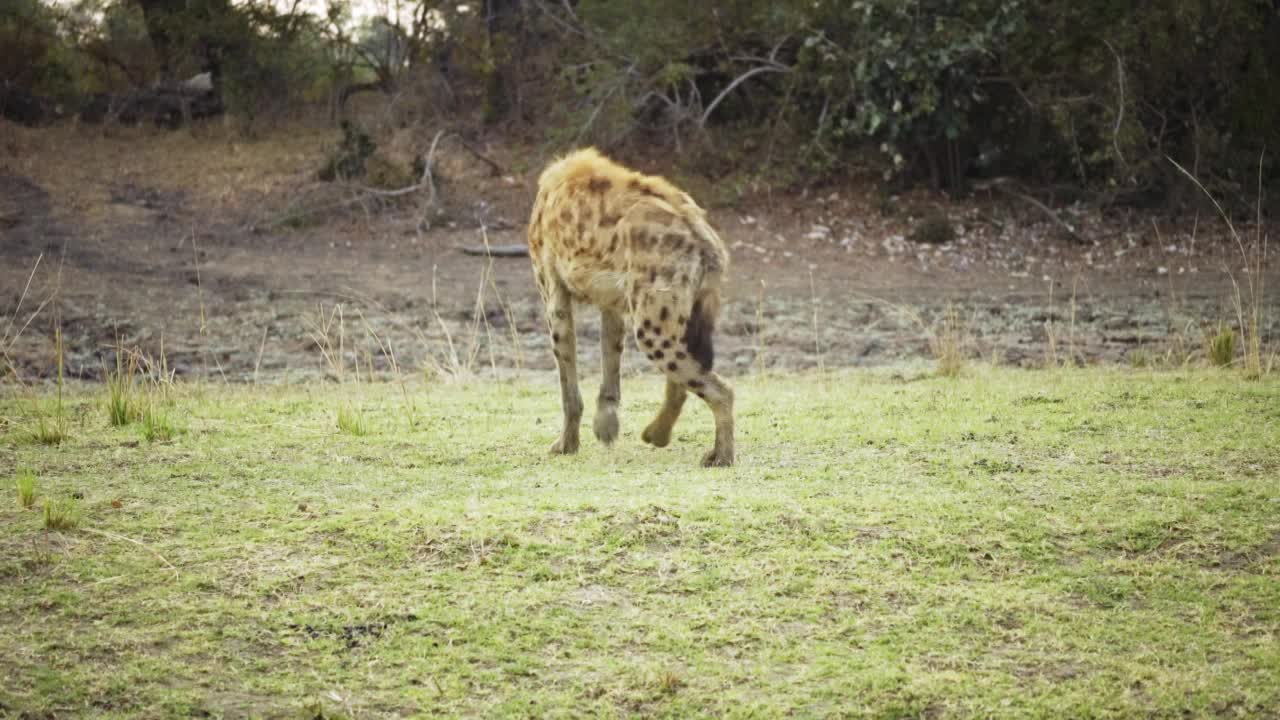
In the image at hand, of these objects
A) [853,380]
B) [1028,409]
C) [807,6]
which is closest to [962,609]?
[1028,409]

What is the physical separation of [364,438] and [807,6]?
32.8 ft

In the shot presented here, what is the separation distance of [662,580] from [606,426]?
7.16 feet

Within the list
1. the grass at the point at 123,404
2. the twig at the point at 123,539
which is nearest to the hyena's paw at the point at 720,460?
the twig at the point at 123,539

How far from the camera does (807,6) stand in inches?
587

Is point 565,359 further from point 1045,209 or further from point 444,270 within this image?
point 1045,209

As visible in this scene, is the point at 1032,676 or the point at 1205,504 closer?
the point at 1032,676

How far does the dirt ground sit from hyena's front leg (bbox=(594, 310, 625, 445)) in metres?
1.61

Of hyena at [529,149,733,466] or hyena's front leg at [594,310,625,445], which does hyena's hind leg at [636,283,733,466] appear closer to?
hyena at [529,149,733,466]

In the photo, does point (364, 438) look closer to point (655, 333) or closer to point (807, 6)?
point (655, 333)

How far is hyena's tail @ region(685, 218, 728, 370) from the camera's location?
225 inches

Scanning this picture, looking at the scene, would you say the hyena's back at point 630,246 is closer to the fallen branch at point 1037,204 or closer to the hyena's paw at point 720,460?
the hyena's paw at point 720,460

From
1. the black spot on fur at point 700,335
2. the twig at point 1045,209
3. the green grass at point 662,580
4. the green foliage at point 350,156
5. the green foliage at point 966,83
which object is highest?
the green foliage at point 966,83

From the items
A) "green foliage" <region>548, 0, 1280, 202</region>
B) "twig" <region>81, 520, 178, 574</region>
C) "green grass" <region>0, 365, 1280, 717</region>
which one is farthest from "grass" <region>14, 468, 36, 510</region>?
"green foliage" <region>548, 0, 1280, 202</region>

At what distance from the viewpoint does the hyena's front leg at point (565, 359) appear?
6.21 m
